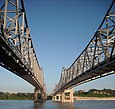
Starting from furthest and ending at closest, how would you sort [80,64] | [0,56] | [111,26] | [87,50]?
[80,64] < [87,50] < [111,26] < [0,56]

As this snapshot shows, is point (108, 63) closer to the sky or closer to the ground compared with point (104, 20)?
closer to the ground

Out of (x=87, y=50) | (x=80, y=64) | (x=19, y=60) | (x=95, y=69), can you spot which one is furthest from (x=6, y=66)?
(x=80, y=64)

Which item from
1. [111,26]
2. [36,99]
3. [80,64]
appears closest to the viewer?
[111,26]

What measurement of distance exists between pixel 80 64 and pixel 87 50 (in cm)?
1201

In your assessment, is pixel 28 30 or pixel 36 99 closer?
pixel 28 30

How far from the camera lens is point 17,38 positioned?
25516 mm

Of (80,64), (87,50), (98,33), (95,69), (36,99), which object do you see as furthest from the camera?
(36,99)

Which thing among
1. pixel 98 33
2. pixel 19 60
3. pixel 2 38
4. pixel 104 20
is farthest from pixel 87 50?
pixel 2 38

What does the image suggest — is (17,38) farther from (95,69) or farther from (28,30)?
(95,69)

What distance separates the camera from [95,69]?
1248 inches

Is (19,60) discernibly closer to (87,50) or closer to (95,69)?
(95,69)

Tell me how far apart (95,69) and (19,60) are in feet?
35.7

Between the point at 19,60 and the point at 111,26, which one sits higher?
the point at 111,26

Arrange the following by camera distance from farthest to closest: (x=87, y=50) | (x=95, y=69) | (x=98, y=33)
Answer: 1. (x=87, y=50)
2. (x=95, y=69)
3. (x=98, y=33)
